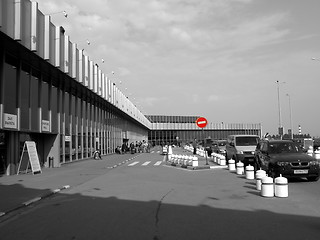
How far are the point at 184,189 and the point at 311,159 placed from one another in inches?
198

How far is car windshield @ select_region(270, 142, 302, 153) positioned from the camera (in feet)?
50.3

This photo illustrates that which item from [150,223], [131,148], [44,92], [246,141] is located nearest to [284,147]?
[246,141]

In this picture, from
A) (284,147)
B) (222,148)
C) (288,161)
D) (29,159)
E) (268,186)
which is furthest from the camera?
(222,148)

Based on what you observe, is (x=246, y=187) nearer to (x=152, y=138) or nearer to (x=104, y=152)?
(x=104, y=152)

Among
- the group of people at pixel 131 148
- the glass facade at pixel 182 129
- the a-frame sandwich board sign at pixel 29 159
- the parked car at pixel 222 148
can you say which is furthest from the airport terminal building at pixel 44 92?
the glass facade at pixel 182 129

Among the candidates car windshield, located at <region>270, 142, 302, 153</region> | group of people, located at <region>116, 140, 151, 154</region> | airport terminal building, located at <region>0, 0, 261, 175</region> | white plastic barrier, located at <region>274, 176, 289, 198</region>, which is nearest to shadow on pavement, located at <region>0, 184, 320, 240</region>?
white plastic barrier, located at <region>274, 176, 289, 198</region>

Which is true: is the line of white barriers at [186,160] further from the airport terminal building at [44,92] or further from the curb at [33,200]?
the curb at [33,200]

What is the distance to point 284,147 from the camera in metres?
15.5

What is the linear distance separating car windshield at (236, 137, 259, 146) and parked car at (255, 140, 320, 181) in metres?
8.08

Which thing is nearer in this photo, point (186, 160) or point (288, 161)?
point (288, 161)

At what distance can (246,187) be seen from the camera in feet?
42.4

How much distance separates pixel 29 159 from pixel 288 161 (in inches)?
501

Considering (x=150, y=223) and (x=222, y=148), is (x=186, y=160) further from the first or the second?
(x=222, y=148)

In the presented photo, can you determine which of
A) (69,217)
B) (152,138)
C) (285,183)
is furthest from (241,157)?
(152,138)
